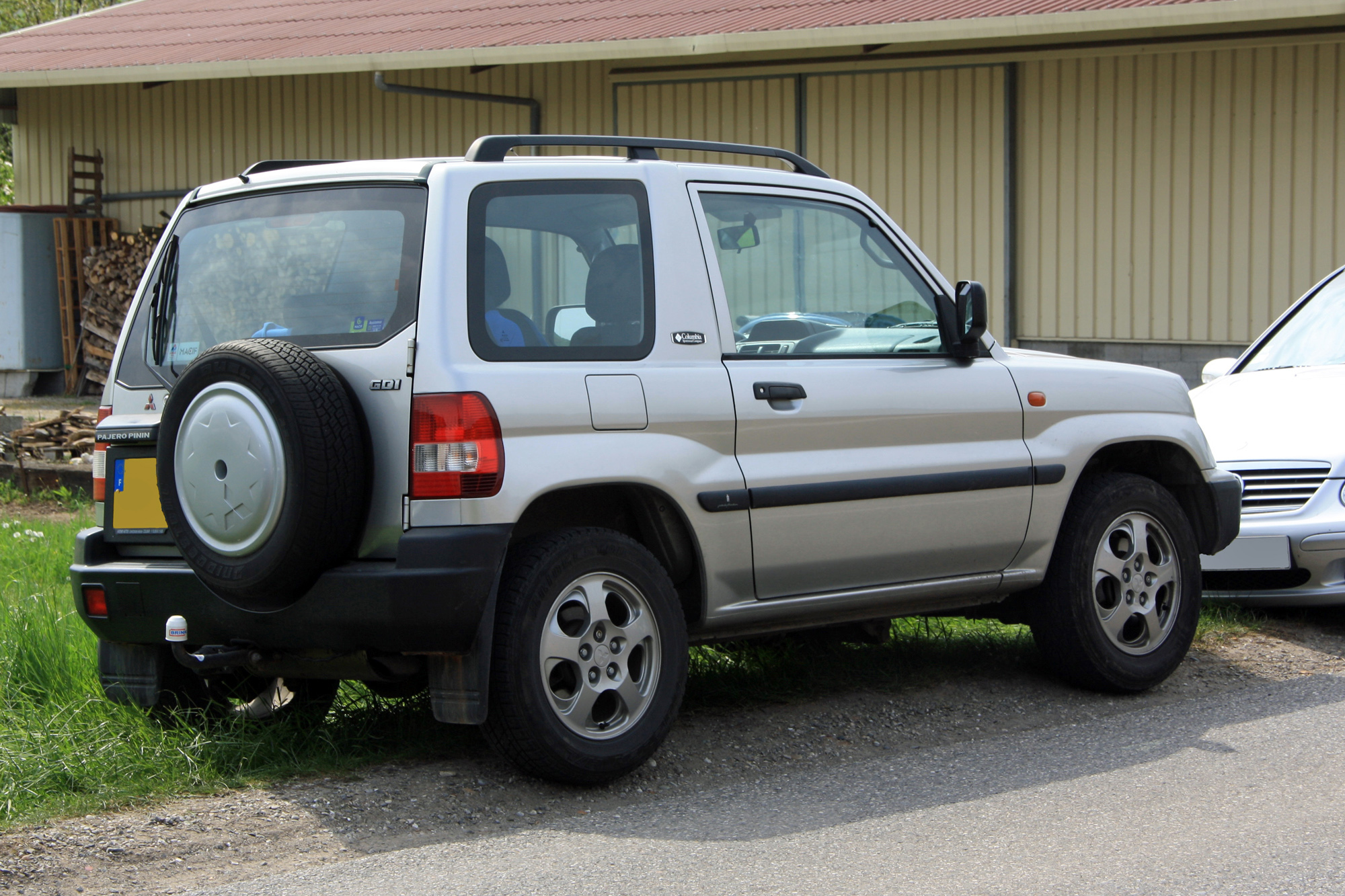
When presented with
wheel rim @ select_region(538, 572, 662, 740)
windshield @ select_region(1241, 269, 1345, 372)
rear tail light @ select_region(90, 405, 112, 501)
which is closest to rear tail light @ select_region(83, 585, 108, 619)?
rear tail light @ select_region(90, 405, 112, 501)

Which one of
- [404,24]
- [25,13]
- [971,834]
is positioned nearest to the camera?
[971,834]

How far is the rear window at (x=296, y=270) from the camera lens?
454 cm

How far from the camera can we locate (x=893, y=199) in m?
13.9

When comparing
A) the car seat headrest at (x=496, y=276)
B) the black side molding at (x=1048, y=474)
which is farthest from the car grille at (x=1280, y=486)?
the car seat headrest at (x=496, y=276)

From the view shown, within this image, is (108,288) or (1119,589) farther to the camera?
(108,288)

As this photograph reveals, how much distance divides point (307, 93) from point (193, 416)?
44.8 feet

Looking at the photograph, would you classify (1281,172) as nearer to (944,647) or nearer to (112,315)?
(944,647)

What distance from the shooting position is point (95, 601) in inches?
Result: 193

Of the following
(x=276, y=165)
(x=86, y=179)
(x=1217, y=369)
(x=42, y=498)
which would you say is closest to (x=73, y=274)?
(x=86, y=179)

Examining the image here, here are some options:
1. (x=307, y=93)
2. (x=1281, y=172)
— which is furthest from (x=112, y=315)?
(x=1281, y=172)

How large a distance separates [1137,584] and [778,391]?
1904 mm

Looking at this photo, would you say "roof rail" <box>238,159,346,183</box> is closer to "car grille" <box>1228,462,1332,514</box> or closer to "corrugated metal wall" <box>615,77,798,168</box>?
"car grille" <box>1228,462,1332,514</box>

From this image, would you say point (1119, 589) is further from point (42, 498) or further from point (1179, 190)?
point (42, 498)

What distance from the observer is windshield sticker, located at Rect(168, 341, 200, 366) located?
4902mm
